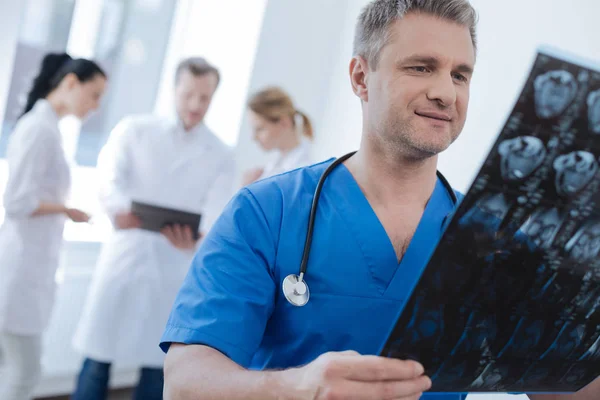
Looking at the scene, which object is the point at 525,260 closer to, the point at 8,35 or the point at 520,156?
the point at 520,156

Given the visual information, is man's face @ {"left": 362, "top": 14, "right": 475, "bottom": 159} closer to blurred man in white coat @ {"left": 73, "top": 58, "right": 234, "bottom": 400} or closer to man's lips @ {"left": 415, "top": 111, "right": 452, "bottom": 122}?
man's lips @ {"left": 415, "top": 111, "right": 452, "bottom": 122}

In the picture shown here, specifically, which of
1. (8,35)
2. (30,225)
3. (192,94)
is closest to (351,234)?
(30,225)

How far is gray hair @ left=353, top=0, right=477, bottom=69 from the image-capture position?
0.85 meters

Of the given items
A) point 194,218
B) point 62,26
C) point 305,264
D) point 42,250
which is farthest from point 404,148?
point 62,26

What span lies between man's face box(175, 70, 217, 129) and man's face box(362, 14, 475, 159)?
1.57 metres

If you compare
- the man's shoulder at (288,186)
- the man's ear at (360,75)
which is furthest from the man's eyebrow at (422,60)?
the man's shoulder at (288,186)

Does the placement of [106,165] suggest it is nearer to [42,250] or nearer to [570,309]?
[42,250]

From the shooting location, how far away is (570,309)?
68 cm

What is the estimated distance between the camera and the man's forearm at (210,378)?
0.65 meters

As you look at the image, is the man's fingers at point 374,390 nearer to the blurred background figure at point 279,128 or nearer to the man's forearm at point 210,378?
the man's forearm at point 210,378

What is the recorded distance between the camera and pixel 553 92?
0.55 m

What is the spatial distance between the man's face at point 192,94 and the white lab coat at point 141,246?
0.27 ft

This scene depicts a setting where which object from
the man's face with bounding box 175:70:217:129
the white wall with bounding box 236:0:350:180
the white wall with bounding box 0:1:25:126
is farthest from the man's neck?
the white wall with bounding box 236:0:350:180

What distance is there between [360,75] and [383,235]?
259 mm
